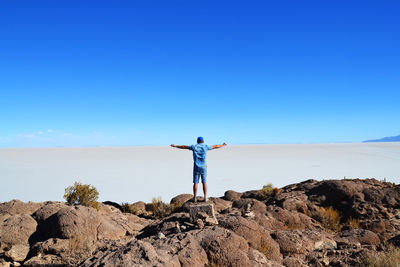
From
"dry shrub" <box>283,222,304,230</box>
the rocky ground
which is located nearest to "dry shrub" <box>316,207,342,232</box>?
the rocky ground

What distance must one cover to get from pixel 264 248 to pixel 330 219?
4205 millimetres

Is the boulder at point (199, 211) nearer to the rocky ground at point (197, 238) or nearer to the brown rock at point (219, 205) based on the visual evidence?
the rocky ground at point (197, 238)

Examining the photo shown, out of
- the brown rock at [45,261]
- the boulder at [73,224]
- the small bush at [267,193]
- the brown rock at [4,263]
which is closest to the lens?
the brown rock at [45,261]

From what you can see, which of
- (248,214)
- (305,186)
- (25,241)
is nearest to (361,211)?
(305,186)

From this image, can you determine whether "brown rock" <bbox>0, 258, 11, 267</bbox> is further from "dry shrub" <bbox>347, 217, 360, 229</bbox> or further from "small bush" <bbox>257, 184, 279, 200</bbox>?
"small bush" <bbox>257, 184, 279, 200</bbox>

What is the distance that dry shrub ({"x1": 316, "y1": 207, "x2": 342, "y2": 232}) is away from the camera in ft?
26.5

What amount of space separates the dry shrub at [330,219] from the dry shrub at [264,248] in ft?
12.5

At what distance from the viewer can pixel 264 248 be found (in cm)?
494

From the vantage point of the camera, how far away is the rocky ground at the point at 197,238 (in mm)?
4180

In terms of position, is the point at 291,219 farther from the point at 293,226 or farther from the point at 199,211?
the point at 199,211

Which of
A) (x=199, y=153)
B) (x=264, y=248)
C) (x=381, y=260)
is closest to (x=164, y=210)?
(x=199, y=153)

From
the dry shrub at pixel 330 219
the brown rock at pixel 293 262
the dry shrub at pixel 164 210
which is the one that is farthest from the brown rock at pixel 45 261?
the dry shrub at pixel 330 219

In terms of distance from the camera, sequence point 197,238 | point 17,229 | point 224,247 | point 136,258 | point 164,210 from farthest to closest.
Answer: point 164,210, point 17,229, point 197,238, point 224,247, point 136,258

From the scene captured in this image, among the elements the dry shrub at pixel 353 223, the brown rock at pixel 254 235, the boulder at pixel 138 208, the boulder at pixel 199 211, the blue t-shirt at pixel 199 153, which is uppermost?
the blue t-shirt at pixel 199 153
